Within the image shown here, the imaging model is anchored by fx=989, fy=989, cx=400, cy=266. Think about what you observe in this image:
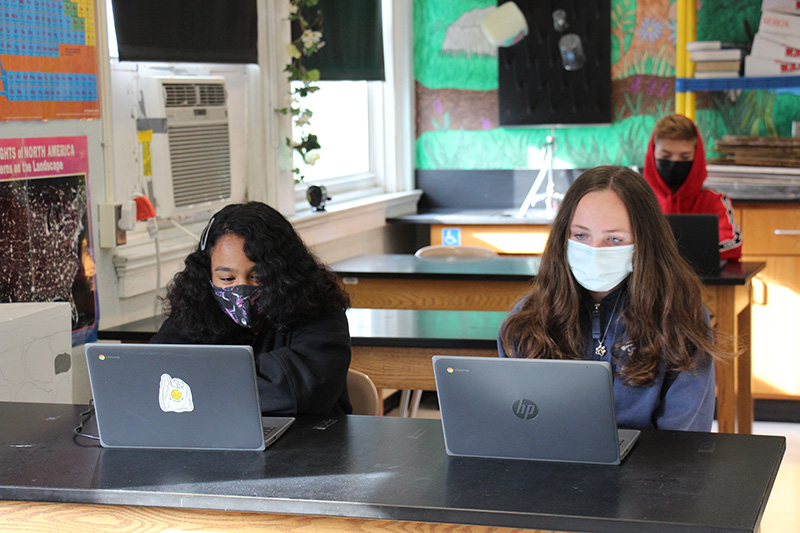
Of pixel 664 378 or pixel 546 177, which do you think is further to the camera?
pixel 546 177

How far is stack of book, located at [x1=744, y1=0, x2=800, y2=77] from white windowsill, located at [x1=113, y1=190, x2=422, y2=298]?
5.96 feet

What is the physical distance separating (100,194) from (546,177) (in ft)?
9.62

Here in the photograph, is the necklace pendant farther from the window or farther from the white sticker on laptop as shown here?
the window

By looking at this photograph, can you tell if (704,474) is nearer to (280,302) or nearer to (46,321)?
(280,302)

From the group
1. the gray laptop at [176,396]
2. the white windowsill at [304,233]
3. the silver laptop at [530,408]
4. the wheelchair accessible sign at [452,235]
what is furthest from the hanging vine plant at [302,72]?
the silver laptop at [530,408]

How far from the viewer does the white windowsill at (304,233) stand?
291 centimetres

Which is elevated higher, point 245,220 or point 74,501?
point 245,220

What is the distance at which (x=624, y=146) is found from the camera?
5.08 m

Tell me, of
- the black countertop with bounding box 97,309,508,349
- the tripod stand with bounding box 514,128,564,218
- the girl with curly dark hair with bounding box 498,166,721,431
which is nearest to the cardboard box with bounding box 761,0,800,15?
the tripod stand with bounding box 514,128,564,218

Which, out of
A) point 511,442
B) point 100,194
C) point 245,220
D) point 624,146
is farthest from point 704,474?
point 624,146

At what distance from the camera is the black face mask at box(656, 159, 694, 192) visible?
12.6 feet

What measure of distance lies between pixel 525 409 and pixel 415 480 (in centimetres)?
19

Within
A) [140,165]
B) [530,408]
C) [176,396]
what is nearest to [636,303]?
[530,408]

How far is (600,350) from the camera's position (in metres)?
1.88
